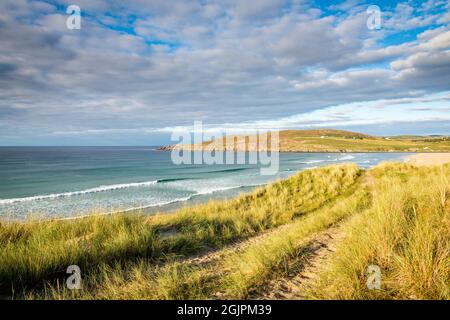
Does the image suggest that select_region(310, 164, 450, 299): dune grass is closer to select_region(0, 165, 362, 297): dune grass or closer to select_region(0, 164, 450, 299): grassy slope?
select_region(0, 164, 450, 299): grassy slope

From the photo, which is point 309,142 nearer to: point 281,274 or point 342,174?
point 342,174

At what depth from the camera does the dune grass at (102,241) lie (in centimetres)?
462

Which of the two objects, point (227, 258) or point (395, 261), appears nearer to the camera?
point (395, 261)

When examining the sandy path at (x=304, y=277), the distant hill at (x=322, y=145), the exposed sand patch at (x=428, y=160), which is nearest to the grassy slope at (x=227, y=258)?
the sandy path at (x=304, y=277)

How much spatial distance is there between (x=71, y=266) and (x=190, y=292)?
2.59 m

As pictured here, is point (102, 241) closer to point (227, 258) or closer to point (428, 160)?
point (227, 258)

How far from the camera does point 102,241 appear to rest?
21.0 feet

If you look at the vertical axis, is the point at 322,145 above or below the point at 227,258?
above

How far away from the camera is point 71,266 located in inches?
193

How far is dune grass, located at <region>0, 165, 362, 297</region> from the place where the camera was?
4.62 m

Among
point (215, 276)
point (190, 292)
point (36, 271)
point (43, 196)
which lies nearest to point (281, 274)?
point (215, 276)

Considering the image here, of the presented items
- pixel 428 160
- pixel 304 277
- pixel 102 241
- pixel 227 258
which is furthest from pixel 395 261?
pixel 428 160

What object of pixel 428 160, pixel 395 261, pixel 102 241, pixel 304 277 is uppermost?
pixel 395 261

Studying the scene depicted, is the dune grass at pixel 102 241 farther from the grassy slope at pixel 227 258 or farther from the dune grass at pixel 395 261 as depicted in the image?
the dune grass at pixel 395 261
